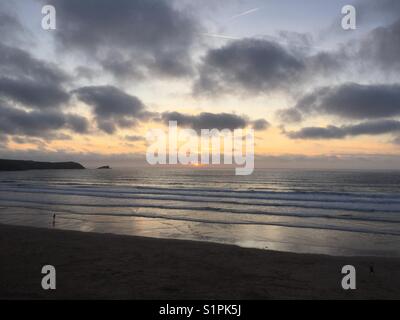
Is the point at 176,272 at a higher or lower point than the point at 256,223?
higher

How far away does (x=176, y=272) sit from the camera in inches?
321

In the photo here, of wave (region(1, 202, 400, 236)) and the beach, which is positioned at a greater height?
the beach

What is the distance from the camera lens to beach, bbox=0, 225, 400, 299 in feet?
22.1

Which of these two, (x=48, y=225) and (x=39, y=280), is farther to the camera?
(x=48, y=225)

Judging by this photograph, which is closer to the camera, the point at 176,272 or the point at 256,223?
the point at 176,272

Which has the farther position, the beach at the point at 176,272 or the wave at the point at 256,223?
the wave at the point at 256,223

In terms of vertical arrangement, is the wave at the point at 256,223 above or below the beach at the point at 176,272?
below

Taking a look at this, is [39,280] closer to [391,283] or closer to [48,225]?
[391,283]

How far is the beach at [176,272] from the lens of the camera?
22.1 ft

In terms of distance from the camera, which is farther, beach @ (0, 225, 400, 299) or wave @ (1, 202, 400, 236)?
wave @ (1, 202, 400, 236)

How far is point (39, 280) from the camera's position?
23.8 feet

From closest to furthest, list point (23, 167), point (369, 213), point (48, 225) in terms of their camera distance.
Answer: point (48, 225) < point (369, 213) < point (23, 167)
